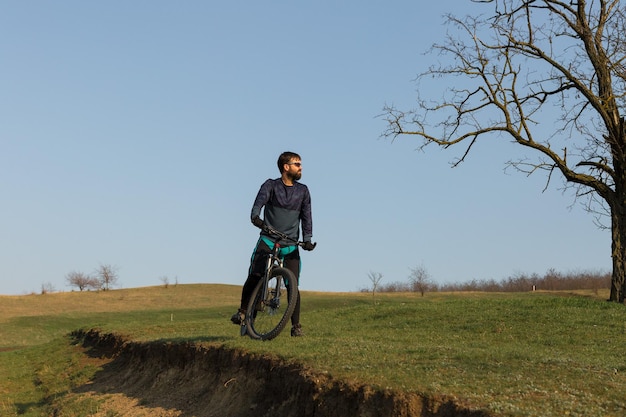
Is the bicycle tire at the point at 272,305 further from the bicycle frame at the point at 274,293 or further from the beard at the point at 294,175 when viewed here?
the beard at the point at 294,175

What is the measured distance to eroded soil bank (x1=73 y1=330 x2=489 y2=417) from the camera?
26.4ft

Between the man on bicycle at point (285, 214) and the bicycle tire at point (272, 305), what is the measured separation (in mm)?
207

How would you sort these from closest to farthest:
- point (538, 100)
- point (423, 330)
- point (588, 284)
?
point (423, 330)
point (538, 100)
point (588, 284)

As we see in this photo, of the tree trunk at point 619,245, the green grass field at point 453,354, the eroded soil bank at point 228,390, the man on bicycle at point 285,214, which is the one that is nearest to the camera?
the green grass field at point 453,354

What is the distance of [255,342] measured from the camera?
12.5m

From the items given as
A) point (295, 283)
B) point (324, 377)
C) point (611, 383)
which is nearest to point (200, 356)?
point (295, 283)

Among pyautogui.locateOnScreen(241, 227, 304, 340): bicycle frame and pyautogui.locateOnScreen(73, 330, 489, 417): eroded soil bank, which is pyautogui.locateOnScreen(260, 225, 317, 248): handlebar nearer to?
pyautogui.locateOnScreen(241, 227, 304, 340): bicycle frame

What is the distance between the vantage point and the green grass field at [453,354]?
25.9 ft

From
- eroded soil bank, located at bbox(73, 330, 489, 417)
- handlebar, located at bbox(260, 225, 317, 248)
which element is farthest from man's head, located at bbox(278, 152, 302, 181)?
eroded soil bank, located at bbox(73, 330, 489, 417)

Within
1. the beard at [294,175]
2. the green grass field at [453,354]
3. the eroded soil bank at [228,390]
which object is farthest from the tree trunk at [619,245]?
the beard at [294,175]

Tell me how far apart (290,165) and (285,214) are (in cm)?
83

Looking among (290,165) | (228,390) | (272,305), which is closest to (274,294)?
(272,305)

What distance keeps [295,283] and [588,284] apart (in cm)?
10745

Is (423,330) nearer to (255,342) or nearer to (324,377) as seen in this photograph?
(255,342)
